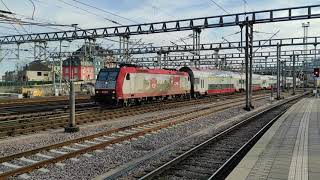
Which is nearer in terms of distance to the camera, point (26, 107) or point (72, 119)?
point (72, 119)

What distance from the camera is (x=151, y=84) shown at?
3312 cm

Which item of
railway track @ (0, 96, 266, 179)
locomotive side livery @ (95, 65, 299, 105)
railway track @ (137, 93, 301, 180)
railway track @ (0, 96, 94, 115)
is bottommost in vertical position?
railway track @ (137, 93, 301, 180)

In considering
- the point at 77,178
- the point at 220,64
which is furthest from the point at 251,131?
the point at 220,64

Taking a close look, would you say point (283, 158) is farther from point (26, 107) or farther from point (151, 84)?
point (151, 84)

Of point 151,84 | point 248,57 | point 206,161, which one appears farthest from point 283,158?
point 151,84

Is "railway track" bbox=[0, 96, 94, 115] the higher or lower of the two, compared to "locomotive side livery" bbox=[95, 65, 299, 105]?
lower

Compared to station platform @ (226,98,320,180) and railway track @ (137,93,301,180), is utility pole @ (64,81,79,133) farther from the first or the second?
station platform @ (226,98,320,180)

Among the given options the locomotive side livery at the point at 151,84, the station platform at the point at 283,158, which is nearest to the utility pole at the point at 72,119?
the station platform at the point at 283,158

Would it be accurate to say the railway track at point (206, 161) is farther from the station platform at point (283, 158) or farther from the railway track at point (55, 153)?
the railway track at point (55, 153)

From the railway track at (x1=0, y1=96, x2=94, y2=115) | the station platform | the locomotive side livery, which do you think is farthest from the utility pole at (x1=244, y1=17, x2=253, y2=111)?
the station platform

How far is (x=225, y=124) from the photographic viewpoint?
21.4 m

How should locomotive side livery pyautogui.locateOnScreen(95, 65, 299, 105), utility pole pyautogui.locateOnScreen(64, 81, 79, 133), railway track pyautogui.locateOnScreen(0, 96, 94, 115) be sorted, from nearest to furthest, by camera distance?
utility pole pyautogui.locateOnScreen(64, 81, 79, 133)
railway track pyautogui.locateOnScreen(0, 96, 94, 115)
locomotive side livery pyautogui.locateOnScreen(95, 65, 299, 105)

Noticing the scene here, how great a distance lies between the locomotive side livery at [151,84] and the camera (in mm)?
28328

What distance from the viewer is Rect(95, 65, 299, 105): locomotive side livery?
28328mm
